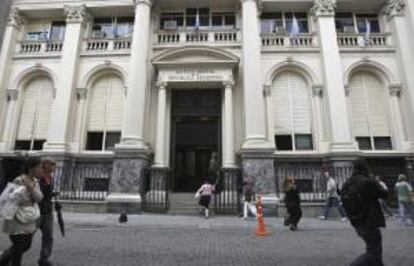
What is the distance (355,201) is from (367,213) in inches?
8.8

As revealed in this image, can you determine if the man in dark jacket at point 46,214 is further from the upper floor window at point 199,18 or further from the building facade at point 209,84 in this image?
the upper floor window at point 199,18

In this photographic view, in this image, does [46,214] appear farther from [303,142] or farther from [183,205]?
[303,142]

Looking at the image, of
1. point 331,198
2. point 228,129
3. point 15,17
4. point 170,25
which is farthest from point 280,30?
point 15,17

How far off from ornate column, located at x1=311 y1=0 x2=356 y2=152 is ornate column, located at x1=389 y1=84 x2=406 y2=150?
267 centimetres

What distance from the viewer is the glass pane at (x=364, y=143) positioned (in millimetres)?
17531

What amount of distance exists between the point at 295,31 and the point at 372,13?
5154mm

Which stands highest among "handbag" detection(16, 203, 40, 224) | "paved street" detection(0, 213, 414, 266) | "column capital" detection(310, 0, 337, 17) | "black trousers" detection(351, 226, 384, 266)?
"column capital" detection(310, 0, 337, 17)

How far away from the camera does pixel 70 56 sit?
61.0 feet

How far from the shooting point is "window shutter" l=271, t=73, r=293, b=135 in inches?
697

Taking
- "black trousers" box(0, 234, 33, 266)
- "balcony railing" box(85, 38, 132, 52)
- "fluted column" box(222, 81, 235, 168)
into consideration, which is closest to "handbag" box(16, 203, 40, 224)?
"black trousers" box(0, 234, 33, 266)

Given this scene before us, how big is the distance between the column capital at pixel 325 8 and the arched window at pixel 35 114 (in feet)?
52.7

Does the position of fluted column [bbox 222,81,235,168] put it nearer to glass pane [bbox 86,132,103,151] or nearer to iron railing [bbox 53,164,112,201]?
iron railing [bbox 53,164,112,201]

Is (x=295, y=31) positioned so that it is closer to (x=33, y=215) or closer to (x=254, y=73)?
(x=254, y=73)

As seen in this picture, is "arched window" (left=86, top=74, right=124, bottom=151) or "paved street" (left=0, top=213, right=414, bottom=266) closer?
"paved street" (left=0, top=213, right=414, bottom=266)
